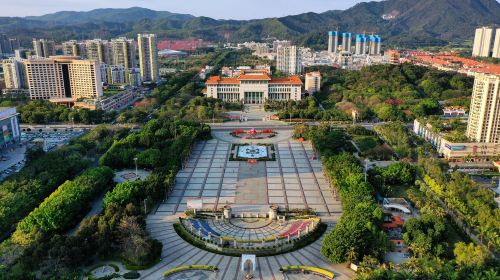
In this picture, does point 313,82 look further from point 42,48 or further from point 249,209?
point 42,48

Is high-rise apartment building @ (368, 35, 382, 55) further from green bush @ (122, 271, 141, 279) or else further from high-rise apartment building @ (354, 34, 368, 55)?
green bush @ (122, 271, 141, 279)

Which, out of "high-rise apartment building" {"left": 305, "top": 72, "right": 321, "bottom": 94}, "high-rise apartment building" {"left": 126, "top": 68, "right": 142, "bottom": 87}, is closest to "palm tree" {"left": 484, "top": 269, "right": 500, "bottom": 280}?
"high-rise apartment building" {"left": 305, "top": 72, "right": 321, "bottom": 94}

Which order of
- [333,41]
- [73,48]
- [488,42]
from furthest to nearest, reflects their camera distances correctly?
[333,41]
[488,42]
[73,48]

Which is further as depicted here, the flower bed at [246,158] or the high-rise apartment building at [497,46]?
the high-rise apartment building at [497,46]

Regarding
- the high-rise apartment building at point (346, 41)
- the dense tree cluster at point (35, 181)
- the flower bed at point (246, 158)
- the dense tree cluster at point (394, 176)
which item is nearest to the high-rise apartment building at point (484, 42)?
the high-rise apartment building at point (346, 41)

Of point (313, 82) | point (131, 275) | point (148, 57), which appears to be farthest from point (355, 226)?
point (148, 57)

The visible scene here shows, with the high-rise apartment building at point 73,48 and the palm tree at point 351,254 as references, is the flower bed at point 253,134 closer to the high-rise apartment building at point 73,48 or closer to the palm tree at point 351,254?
the palm tree at point 351,254

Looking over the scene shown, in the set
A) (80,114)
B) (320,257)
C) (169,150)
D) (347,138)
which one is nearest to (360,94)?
(347,138)
